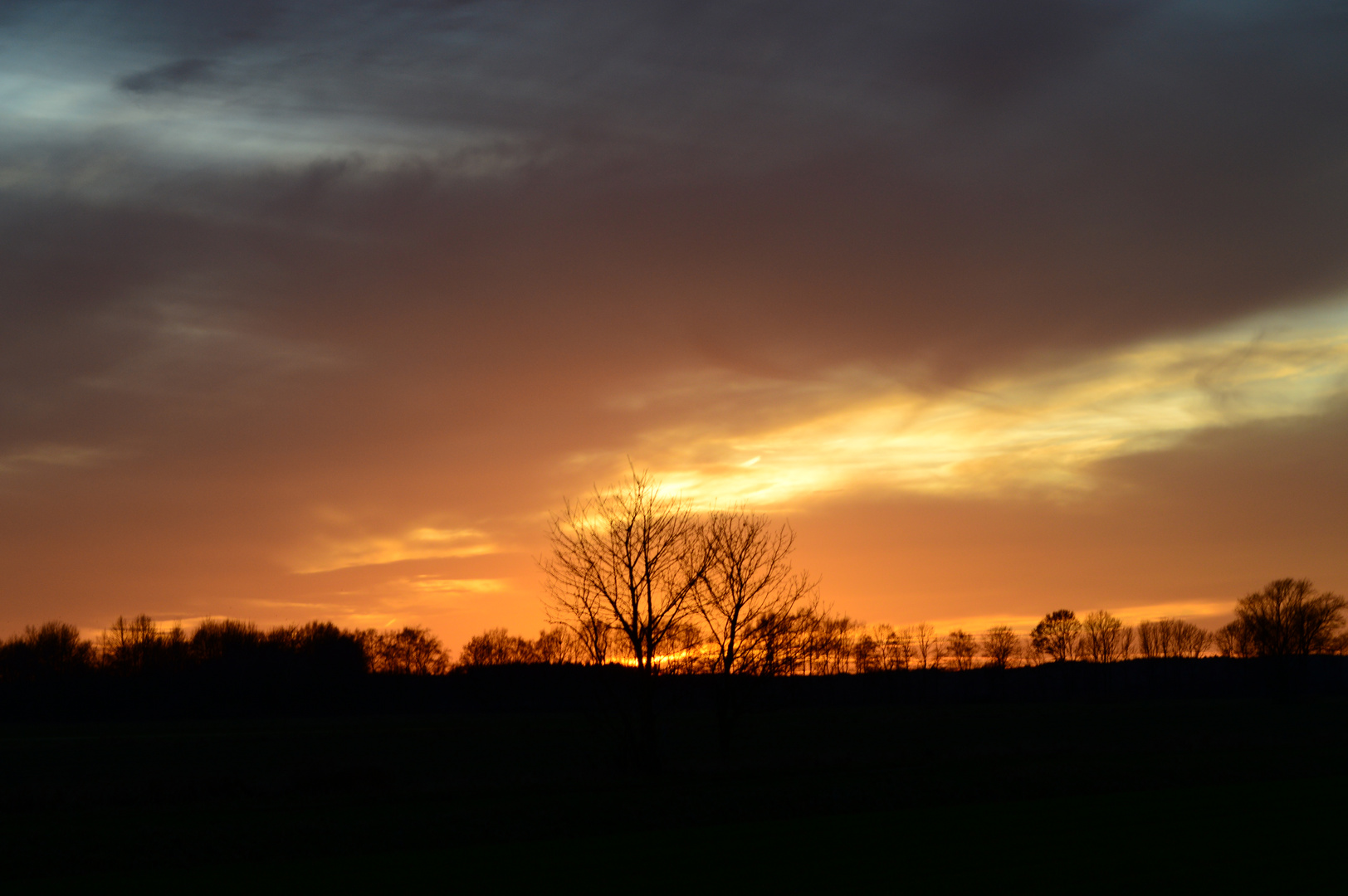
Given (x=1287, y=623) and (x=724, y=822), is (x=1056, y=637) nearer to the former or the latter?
(x=1287, y=623)

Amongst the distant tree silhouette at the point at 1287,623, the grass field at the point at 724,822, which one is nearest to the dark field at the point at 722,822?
the grass field at the point at 724,822

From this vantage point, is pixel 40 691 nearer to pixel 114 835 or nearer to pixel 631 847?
pixel 114 835

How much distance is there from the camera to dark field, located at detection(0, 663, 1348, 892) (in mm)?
17109

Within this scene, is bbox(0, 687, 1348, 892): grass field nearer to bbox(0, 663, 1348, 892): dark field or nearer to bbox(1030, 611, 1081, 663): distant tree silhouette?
bbox(0, 663, 1348, 892): dark field

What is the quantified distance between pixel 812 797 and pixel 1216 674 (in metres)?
195

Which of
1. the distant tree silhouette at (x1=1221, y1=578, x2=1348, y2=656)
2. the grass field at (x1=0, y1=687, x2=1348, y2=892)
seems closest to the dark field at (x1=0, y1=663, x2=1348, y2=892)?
the grass field at (x1=0, y1=687, x2=1348, y2=892)

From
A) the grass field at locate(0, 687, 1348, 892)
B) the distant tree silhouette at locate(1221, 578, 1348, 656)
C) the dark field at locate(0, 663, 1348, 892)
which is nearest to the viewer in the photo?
the dark field at locate(0, 663, 1348, 892)

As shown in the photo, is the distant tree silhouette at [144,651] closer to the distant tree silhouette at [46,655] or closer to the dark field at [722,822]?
the distant tree silhouette at [46,655]

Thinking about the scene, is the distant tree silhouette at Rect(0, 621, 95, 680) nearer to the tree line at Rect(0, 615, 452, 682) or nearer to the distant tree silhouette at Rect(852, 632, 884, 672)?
the tree line at Rect(0, 615, 452, 682)

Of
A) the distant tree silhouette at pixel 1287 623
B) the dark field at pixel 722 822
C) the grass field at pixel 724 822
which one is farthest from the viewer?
the distant tree silhouette at pixel 1287 623

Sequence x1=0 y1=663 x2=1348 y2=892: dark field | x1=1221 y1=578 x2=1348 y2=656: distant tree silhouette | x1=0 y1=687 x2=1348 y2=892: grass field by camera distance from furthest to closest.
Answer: x1=1221 y1=578 x2=1348 y2=656: distant tree silhouette < x1=0 y1=687 x2=1348 y2=892: grass field < x1=0 y1=663 x2=1348 y2=892: dark field

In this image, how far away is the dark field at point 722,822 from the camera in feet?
56.1

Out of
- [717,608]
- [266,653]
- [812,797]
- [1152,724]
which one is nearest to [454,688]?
[266,653]

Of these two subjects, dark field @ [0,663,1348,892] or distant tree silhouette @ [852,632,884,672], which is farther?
distant tree silhouette @ [852,632,884,672]
